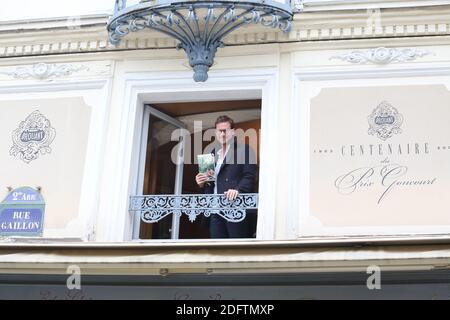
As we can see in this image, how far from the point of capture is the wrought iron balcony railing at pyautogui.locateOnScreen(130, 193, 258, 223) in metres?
6.80

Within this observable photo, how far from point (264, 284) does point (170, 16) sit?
2621mm

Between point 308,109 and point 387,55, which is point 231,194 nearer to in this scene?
point 308,109

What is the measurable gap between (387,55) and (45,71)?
11.3 feet

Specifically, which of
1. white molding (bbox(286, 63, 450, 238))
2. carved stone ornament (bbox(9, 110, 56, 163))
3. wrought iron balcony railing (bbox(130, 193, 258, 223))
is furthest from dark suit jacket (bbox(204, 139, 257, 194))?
carved stone ornament (bbox(9, 110, 56, 163))

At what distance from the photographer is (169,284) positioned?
6.55 metres

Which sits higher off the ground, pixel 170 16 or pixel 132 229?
pixel 170 16

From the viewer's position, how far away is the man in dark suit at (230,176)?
6.86 meters

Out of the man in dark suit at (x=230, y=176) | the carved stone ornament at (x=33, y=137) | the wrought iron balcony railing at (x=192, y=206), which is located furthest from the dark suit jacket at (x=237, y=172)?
the carved stone ornament at (x=33, y=137)

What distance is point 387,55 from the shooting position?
22.7 feet

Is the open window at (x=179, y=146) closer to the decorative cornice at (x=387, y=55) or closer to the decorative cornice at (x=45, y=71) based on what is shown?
the decorative cornice at (x=45, y=71)

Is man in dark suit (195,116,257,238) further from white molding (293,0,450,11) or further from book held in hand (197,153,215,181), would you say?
white molding (293,0,450,11)

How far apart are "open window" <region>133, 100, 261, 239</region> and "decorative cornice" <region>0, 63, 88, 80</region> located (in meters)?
0.88

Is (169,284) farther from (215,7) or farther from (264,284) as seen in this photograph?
(215,7)

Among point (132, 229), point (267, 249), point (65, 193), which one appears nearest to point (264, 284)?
point (267, 249)
